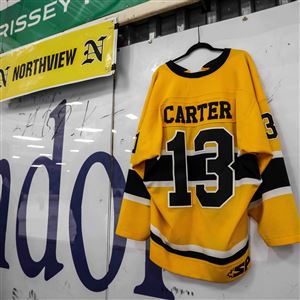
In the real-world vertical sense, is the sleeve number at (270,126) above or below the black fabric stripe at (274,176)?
above

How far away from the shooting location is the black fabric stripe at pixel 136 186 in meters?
0.91

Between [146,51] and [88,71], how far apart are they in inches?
9.1

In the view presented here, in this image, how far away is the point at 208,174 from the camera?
2.78 ft

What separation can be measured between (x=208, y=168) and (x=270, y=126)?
0.20 metres

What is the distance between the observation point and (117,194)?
3.48 feet

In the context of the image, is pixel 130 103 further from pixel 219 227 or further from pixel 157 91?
pixel 219 227

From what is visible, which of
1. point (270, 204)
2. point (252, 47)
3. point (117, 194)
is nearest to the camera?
point (270, 204)

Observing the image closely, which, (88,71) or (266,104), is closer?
(266,104)

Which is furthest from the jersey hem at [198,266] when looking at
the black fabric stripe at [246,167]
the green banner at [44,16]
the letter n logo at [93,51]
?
the green banner at [44,16]

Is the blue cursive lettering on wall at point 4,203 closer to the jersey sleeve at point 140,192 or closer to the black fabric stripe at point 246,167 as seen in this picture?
the jersey sleeve at point 140,192

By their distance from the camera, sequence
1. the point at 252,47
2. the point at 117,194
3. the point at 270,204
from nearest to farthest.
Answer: the point at 270,204, the point at 252,47, the point at 117,194

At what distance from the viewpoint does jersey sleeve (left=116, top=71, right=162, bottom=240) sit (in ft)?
2.91

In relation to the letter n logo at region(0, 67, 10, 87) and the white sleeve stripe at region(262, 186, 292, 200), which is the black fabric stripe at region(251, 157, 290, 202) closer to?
the white sleeve stripe at region(262, 186, 292, 200)

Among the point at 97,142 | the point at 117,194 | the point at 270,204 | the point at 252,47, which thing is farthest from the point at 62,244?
the point at 252,47
